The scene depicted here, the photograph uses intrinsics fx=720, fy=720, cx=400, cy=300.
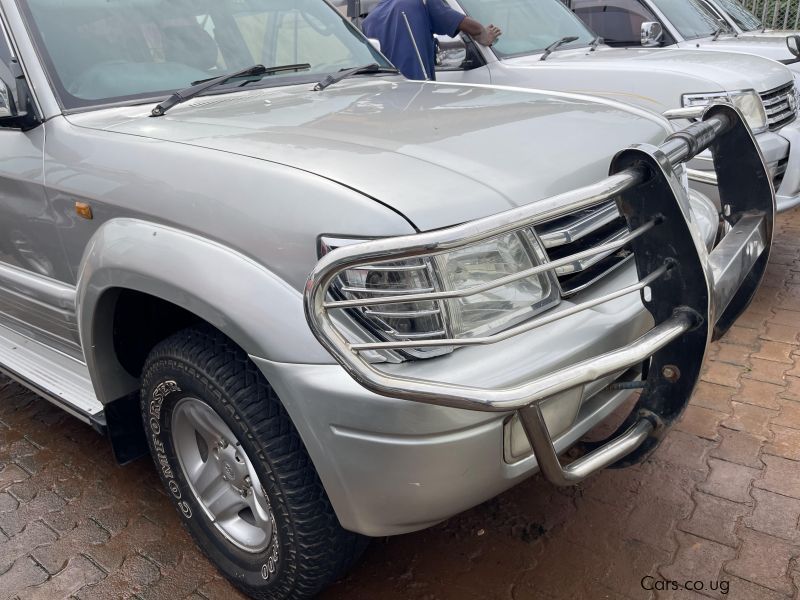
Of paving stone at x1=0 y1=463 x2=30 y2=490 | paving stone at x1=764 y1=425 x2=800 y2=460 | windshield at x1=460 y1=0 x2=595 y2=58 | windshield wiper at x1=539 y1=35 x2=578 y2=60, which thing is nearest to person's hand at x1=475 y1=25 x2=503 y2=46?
windshield at x1=460 y1=0 x2=595 y2=58

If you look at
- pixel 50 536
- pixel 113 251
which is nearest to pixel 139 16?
pixel 113 251

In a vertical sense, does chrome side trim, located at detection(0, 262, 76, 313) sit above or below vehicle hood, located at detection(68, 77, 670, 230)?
below

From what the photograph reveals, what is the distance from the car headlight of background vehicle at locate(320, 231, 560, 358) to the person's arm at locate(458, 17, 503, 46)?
3538 mm

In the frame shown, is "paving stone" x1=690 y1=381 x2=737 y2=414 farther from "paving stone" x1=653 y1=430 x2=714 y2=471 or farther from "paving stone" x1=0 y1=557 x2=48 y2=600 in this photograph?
"paving stone" x1=0 y1=557 x2=48 y2=600

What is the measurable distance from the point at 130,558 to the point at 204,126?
1.50 metres

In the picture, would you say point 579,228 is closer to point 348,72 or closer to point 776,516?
point 776,516

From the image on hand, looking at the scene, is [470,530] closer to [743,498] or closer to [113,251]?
[743,498]

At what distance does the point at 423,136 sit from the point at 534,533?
4.61 ft

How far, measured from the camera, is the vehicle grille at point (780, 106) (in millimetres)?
4504

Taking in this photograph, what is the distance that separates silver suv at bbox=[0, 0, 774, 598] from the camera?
1.65 m

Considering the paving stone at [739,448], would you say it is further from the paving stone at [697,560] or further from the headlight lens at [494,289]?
the headlight lens at [494,289]

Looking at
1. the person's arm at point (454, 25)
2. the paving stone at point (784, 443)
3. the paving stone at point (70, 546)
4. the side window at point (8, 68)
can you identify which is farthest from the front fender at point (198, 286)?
the person's arm at point (454, 25)

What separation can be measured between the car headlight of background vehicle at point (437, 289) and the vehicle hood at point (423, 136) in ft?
0.37

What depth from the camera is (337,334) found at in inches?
57.5
